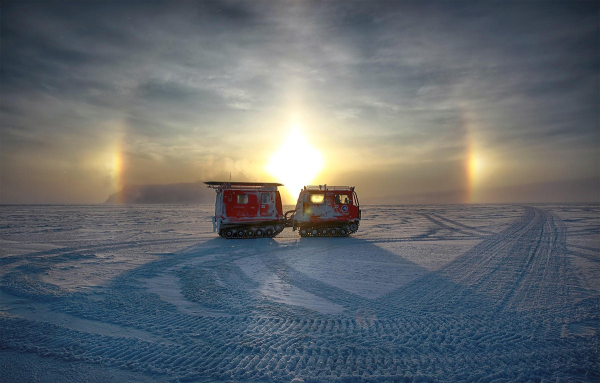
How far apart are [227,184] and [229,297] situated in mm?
13328

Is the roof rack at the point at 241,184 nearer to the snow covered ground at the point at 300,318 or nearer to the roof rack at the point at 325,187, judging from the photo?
the roof rack at the point at 325,187

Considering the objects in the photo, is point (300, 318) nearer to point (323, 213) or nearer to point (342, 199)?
point (323, 213)

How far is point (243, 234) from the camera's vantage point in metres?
21.0

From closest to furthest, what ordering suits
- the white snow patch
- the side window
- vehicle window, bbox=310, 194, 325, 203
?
the white snow patch, the side window, vehicle window, bbox=310, 194, 325, 203

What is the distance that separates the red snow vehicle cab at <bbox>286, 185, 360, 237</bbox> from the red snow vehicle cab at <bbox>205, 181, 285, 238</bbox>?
59.1 inches

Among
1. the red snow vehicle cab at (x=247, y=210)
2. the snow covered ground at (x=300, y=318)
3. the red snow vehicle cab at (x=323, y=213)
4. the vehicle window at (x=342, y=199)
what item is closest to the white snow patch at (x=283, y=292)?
the snow covered ground at (x=300, y=318)

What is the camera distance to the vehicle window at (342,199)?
2178 centimetres

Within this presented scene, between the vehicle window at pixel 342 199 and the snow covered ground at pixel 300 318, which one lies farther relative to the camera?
the vehicle window at pixel 342 199

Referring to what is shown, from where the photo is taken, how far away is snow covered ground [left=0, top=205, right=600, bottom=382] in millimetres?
4777

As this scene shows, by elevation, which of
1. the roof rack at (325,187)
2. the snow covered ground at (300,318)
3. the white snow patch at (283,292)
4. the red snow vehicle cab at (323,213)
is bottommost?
the white snow patch at (283,292)

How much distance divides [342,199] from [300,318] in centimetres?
1557

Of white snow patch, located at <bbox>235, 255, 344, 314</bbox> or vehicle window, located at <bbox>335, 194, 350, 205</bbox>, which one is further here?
vehicle window, located at <bbox>335, 194, 350, 205</bbox>

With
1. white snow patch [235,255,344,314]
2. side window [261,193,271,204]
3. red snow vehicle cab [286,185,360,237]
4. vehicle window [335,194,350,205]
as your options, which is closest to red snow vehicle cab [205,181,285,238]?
side window [261,193,271,204]

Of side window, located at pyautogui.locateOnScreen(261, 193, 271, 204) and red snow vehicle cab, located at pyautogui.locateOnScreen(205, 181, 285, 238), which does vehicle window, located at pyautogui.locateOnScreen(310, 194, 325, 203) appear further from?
side window, located at pyautogui.locateOnScreen(261, 193, 271, 204)
